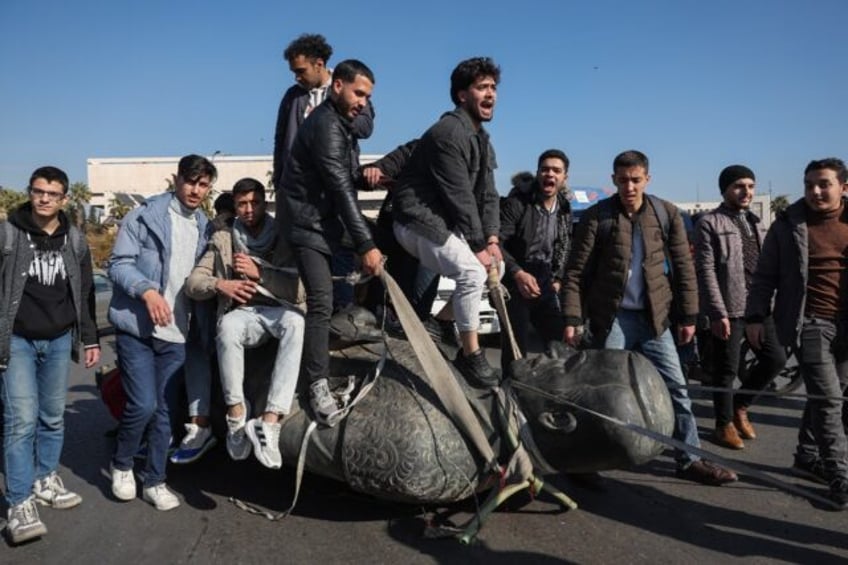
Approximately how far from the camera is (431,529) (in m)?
3.28

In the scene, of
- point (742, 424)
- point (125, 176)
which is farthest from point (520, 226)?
point (125, 176)

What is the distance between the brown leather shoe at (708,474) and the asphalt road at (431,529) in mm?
69

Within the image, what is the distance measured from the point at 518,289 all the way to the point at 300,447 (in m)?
1.93

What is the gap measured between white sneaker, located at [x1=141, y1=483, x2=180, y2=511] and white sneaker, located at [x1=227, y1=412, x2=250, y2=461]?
61 centimetres

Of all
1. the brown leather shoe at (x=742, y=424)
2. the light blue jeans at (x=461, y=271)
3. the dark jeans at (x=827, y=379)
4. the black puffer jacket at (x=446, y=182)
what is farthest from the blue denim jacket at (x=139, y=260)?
the brown leather shoe at (x=742, y=424)

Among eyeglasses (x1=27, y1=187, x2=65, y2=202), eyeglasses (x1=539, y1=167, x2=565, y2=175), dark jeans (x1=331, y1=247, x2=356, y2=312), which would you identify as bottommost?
dark jeans (x1=331, y1=247, x2=356, y2=312)

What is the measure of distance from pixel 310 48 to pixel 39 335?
2586 mm

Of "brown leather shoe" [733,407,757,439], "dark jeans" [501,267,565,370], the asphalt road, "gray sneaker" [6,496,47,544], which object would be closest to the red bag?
the asphalt road

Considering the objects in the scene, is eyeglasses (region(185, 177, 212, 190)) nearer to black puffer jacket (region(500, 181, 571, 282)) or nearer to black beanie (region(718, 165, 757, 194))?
black puffer jacket (region(500, 181, 571, 282))

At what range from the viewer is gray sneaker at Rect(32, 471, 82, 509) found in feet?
12.4

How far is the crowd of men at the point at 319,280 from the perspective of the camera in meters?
3.39

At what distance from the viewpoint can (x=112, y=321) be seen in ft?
12.2

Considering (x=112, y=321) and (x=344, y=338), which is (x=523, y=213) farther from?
(x=112, y=321)

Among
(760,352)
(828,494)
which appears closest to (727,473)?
(828,494)
